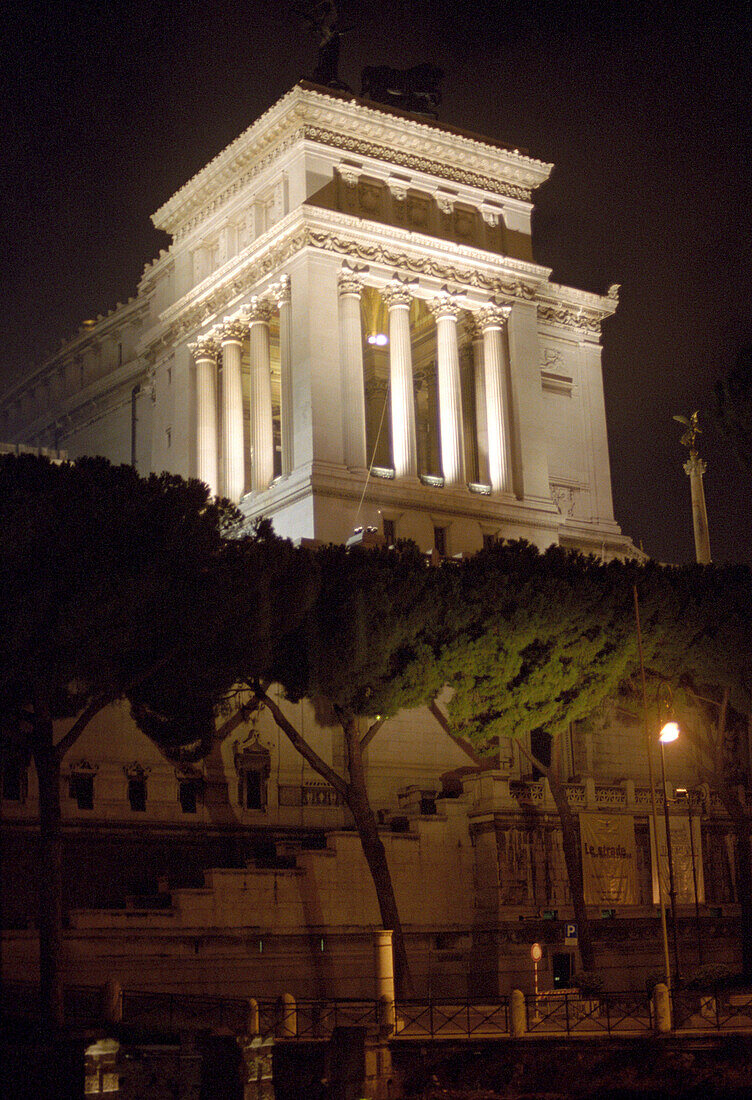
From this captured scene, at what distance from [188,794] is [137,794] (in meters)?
1.83

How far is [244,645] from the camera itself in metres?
42.2

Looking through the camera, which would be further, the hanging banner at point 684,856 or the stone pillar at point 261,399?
the stone pillar at point 261,399

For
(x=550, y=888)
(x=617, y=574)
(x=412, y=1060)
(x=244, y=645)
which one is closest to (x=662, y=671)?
(x=617, y=574)

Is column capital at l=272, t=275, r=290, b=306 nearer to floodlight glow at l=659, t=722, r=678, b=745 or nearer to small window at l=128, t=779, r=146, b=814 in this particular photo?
small window at l=128, t=779, r=146, b=814

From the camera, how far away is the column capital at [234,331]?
73.2 meters

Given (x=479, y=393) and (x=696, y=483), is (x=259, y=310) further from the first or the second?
(x=696, y=483)

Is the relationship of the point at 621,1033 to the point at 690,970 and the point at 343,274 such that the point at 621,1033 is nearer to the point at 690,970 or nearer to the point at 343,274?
the point at 690,970

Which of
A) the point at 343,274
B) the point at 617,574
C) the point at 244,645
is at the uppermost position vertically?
the point at 343,274

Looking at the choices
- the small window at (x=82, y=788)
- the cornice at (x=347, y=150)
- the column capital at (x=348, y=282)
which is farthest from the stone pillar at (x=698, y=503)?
the small window at (x=82, y=788)

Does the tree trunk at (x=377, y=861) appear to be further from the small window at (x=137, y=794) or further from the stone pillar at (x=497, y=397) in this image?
the stone pillar at (x=497, y=397)

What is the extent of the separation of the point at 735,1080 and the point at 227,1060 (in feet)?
37.3

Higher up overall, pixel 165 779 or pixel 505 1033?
pixel 165 779

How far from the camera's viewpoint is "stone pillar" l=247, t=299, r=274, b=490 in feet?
228

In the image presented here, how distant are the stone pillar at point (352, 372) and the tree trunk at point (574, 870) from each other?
22.7m
